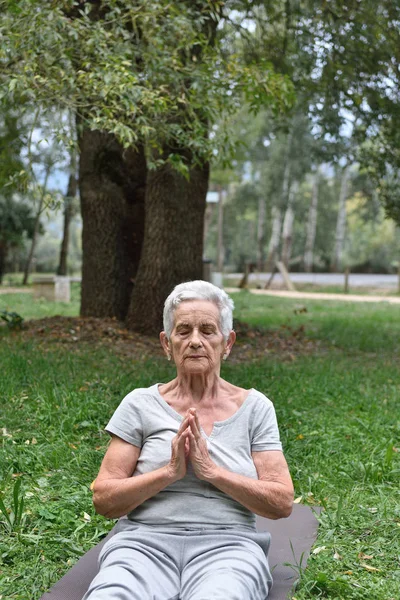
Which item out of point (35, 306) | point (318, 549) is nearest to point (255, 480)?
point (318, 549)

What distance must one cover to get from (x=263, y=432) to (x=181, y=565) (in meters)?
0.59

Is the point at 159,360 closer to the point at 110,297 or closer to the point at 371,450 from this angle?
the point at 110,297

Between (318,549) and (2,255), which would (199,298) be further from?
(2,255)

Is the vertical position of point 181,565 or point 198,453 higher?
point 198,453

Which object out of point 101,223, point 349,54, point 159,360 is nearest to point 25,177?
point 159,360

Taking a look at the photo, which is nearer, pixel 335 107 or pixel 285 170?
pixel 335 107

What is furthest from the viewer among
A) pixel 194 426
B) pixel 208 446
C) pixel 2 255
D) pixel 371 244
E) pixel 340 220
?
pixel 371 244

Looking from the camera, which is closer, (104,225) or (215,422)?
(215,422)

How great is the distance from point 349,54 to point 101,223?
4.19m

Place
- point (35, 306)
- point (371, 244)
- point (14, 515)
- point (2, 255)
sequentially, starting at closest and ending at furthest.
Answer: point (14, 515) < point (35, 306) < point (2, 255) < point (371, 244)

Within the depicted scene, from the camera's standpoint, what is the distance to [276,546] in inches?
143

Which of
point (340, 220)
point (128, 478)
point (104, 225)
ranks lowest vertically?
point (128, 478)

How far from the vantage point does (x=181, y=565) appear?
110 inches

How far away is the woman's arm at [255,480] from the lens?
2.71 m
